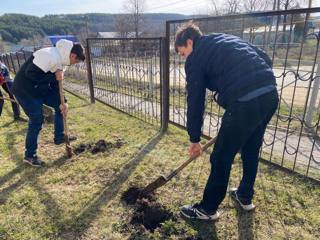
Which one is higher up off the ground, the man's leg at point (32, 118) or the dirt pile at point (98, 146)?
the man's leg at point (32, 118)

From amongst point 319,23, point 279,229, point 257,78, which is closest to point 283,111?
point 319,23

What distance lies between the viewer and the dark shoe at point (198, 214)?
2867 millimetres

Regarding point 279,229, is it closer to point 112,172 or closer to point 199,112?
point 199,112

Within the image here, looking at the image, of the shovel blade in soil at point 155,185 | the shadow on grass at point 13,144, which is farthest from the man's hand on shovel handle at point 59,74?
the shovel blade in soil at point 155,185

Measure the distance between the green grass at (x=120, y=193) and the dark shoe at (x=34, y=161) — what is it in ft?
0.30

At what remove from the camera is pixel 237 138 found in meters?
2.41

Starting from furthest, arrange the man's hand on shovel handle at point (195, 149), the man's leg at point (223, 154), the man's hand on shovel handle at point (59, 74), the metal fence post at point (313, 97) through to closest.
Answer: the metal fence post at point (313, 97), the man's hand on shovel handle at point (59, 74), the man's hand on shovel handle at point (195, 149), the man's leg at point (223, 154)

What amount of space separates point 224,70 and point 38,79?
8.62 ft

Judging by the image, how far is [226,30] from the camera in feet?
13.6

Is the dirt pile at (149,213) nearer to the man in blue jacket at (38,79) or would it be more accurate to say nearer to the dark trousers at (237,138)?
the dark trousers at (237,138)

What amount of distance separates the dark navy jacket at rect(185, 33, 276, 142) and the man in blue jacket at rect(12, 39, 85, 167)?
6.71 ft

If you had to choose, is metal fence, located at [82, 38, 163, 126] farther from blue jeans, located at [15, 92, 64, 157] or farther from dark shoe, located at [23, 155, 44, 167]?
dark shoe, located at [23, 155, 44, 167]

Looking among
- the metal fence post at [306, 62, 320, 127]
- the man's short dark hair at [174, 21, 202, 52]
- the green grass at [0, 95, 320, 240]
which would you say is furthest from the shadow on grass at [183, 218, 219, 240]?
the metal fence post at [306, 62, 320, 127]

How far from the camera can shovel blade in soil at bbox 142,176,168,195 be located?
3.16 meters
